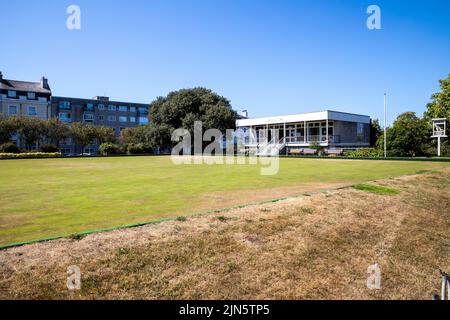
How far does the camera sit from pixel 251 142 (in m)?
51.3

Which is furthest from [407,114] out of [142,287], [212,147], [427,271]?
[142,287]

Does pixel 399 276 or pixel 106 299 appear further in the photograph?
pixel 399 276

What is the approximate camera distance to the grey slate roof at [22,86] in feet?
200

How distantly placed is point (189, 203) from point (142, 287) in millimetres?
3691

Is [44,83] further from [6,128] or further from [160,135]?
[160,135]

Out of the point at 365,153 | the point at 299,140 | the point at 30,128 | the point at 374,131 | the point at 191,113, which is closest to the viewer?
the point at 365,153

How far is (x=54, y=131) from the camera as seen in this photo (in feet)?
149

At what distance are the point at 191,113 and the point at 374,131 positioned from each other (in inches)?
1268

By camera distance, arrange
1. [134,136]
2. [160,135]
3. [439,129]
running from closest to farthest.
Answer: [439,129] → [160,135] → [134,136]

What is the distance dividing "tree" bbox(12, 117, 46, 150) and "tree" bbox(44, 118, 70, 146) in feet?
2.03

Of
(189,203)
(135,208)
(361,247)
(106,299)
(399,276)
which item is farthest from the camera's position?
(189,203)

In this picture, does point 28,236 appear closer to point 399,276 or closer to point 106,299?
point 106,299

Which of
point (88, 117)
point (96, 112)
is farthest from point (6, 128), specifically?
point (96, 112)

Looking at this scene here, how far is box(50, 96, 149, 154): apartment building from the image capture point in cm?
6938
